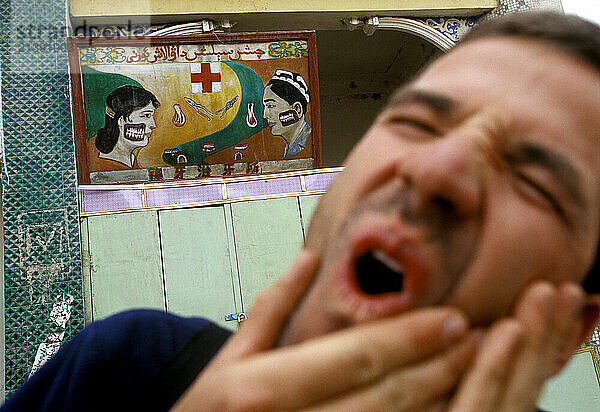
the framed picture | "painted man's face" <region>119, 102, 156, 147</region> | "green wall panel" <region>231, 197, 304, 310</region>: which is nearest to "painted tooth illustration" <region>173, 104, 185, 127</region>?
the framed picture

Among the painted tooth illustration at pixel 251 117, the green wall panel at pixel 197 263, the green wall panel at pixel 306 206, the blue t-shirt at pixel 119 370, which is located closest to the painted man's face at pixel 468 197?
the blue t-shirt at pixel 119 370

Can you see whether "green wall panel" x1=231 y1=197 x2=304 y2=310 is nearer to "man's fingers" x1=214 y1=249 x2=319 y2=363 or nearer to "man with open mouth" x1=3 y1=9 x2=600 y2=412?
"man with open mouth" x1=3 y1=9 x2=600 y2=412

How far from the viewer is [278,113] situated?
4.56m

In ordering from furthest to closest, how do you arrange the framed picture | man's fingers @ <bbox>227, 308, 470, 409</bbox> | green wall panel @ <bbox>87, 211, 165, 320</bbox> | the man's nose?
the framed picture < green wall panel @ <bbox>87, 211, 165, 320</bbox> < the man's nose < man's fingers @ <bbox>227, 308, 470, 409</bbox>

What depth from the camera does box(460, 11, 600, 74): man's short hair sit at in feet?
2.91

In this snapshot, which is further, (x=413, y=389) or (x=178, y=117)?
(x=178, y=117)

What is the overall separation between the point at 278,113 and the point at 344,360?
4140mm

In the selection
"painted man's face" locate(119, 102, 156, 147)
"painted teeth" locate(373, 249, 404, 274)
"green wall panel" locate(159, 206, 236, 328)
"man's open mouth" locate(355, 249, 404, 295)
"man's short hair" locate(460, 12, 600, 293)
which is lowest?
"green wall panel" locate(159, 206, 236, 328)

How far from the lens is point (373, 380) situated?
1.88 feet

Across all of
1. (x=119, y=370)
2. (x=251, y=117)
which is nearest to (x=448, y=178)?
(x=119, y=370)

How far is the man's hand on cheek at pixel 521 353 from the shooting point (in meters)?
0.61

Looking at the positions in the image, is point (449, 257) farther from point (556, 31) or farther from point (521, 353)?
point (556, 31)

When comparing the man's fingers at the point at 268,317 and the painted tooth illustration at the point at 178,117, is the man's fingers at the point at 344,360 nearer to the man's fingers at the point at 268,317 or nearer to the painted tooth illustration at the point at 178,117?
the man's fingers at the point at 268,317

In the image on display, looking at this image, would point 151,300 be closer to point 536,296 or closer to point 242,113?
point 242,113
